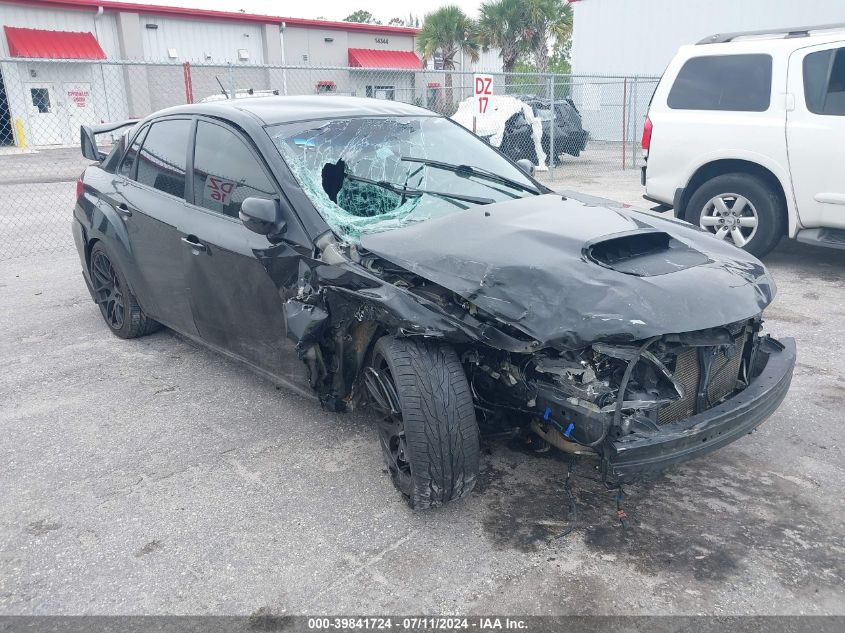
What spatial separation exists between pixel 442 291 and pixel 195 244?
5.61ft

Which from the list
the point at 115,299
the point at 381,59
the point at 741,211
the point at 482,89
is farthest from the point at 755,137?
the point at 381,59

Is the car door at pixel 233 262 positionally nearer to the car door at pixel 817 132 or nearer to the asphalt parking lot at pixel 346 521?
the asphalt parking lot at pixel 346 521

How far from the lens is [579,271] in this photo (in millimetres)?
2828

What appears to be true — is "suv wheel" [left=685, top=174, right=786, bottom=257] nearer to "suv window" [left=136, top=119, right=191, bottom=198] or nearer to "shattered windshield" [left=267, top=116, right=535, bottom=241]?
"shattered windshield" [left=267, top=116, right=535, bottom=241]

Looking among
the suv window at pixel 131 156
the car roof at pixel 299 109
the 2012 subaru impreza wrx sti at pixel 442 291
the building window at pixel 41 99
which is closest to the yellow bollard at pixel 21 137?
the building window at pixel 41 99

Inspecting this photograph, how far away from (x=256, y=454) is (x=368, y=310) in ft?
3.54

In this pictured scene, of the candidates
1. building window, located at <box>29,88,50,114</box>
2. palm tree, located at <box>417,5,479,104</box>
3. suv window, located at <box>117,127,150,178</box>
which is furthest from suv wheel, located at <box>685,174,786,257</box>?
building window, located at <box>29,88,50,114</box>

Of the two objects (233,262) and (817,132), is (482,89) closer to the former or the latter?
(817,132)

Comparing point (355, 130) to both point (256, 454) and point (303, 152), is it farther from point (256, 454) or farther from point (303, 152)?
point (256, 454)

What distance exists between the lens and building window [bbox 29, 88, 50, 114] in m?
26.0

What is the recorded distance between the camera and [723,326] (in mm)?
2854

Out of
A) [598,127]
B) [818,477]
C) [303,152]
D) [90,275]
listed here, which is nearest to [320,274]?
[303,152]

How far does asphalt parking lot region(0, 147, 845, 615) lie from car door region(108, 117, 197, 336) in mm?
596

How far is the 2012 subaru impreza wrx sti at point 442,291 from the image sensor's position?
8.82 feet
